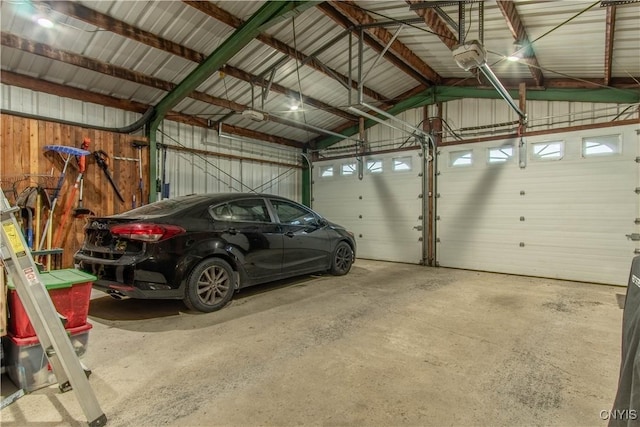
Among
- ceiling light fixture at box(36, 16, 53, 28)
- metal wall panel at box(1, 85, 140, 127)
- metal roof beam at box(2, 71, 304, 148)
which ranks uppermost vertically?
ceiling light fixture at box(36, 16, 53, 28)

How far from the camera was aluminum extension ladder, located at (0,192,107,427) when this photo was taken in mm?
1545

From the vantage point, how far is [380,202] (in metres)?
7.41

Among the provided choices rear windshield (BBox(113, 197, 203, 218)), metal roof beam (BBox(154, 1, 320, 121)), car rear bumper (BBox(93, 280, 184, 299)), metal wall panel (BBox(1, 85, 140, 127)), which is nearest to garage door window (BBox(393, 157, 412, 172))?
metal roof beam (BBox(154, 1, 320, 121))

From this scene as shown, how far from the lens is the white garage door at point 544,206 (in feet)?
16.2

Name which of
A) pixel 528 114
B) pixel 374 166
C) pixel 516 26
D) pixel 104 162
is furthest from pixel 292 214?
pixel 528 114

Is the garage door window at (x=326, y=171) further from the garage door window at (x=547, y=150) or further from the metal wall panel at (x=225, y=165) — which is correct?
the garage door window at (x=547, y=150)

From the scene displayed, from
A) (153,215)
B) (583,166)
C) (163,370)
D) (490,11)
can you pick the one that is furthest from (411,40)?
(163,370)

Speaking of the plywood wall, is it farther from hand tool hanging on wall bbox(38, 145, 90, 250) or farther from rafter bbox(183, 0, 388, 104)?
rafter bbox(183, 0, 388, 104)

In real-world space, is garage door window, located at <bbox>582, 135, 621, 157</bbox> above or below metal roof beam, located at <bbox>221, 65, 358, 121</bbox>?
below

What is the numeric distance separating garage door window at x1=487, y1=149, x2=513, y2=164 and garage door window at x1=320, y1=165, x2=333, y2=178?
12.2 ft

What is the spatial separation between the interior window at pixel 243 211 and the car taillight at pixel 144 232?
1.88ft

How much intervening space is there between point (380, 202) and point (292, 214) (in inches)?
136

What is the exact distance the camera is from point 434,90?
270 inches

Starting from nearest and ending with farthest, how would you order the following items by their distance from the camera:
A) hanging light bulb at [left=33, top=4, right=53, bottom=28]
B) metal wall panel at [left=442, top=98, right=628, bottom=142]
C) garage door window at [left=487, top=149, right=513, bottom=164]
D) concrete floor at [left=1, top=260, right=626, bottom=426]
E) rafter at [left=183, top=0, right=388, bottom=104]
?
concrete floor at [left=1, top=260, right=626, bottom=426] → hanging light bulb at [left=33, top=4, right=53, bottom=28] → rafter at [left=183, top=0, right=388, bottom=104] → metal wall panel at [left=442, top=98, right=628, bottom=142] → garage door window at [left=487, top=149, right=513, bottom=164]
